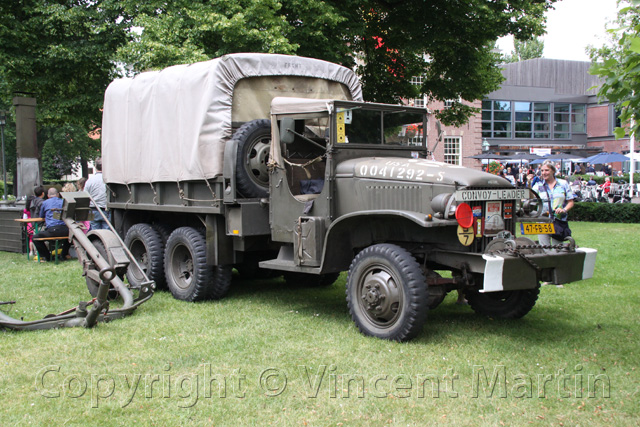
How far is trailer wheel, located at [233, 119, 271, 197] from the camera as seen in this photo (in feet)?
26.1

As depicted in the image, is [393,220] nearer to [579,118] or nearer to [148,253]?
[148,253]

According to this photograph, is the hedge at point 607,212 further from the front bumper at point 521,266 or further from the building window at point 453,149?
the building window at point 453,149

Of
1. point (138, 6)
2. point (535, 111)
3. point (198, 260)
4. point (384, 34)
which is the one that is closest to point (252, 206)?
point (198, 260)

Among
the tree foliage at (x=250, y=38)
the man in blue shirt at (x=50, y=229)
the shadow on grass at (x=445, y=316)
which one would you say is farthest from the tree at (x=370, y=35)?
the shadow on grass at (x=445, y=316)

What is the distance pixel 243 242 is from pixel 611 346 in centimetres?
440

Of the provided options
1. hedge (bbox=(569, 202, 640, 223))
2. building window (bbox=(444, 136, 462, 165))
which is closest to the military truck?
hedge (bbox=(569, 202, 640, 223))

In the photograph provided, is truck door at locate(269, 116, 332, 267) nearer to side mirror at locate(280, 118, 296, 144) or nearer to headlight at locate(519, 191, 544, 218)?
side mirror at locate(280, 118, 296, 144)

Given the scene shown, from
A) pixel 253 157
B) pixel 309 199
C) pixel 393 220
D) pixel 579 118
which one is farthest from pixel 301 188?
pixel 579 118

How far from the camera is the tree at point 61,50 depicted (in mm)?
16547

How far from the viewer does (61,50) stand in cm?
1656

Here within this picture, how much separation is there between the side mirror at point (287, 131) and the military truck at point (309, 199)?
0.01 m

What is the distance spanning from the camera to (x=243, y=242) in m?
8.17

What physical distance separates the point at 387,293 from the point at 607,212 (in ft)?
57.3

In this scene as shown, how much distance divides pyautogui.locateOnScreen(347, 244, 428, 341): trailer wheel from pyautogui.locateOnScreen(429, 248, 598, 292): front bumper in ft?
1.55
